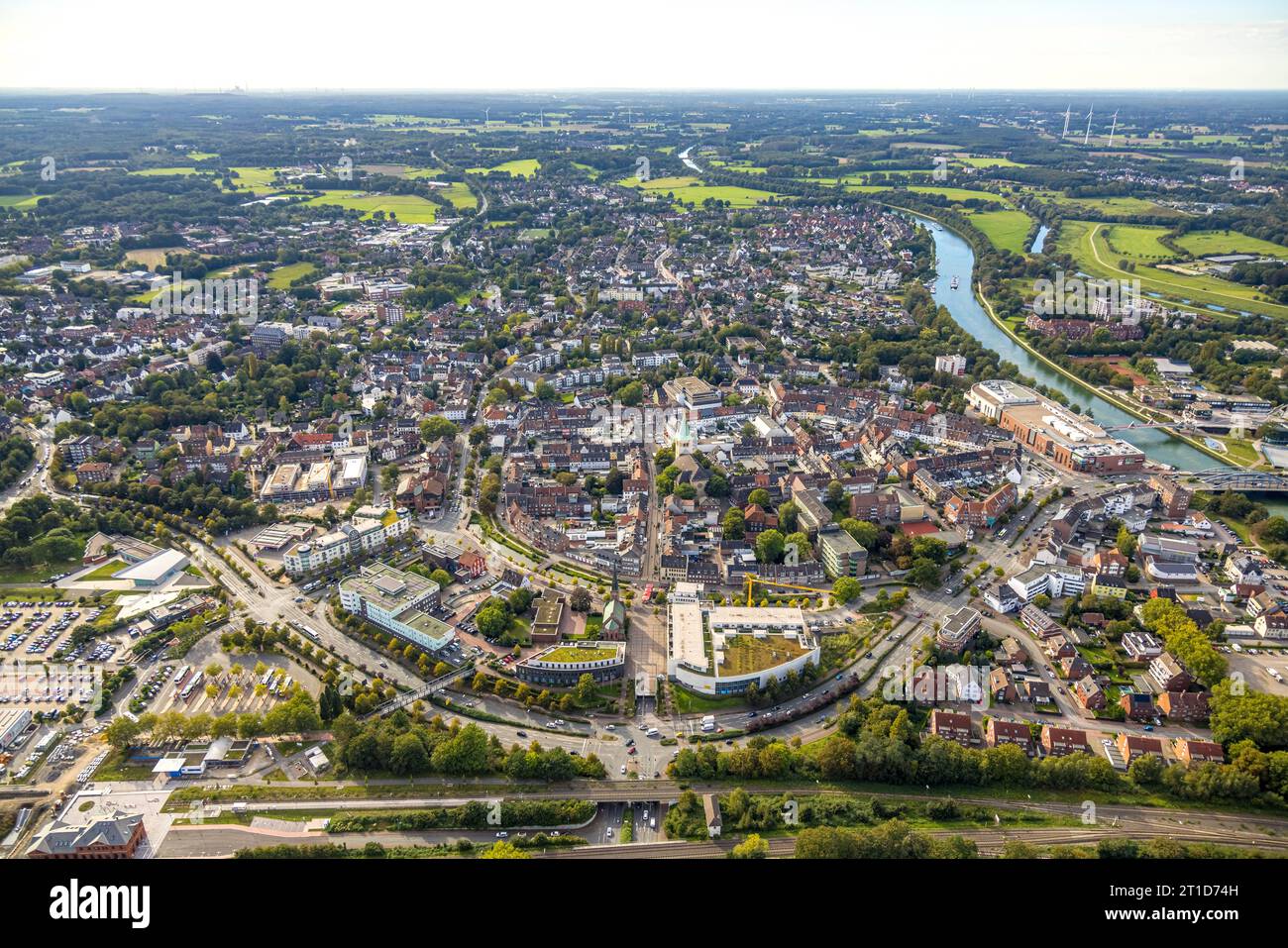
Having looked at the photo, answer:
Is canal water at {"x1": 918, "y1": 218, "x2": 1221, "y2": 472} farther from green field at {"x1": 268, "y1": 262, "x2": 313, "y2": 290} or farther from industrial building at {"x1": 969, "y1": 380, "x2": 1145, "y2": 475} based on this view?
green field at {"x1": 268, "y1": 262, "x2": 313, "y2": 290}

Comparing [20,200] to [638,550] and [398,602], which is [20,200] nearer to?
[398,602]

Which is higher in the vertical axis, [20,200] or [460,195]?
[460,195]

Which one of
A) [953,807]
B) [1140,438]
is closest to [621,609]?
[953,807]

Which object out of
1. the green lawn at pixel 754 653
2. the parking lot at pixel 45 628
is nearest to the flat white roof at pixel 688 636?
the green lawn at pixel 754 653

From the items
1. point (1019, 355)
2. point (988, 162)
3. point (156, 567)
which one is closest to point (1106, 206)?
point (988, 162)

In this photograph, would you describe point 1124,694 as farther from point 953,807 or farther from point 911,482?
point 911,482

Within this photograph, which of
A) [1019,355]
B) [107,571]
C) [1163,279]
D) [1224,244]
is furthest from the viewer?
[1224,244]

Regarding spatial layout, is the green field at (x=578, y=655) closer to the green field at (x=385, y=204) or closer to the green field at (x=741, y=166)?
the green field at (x=385, y=204)
